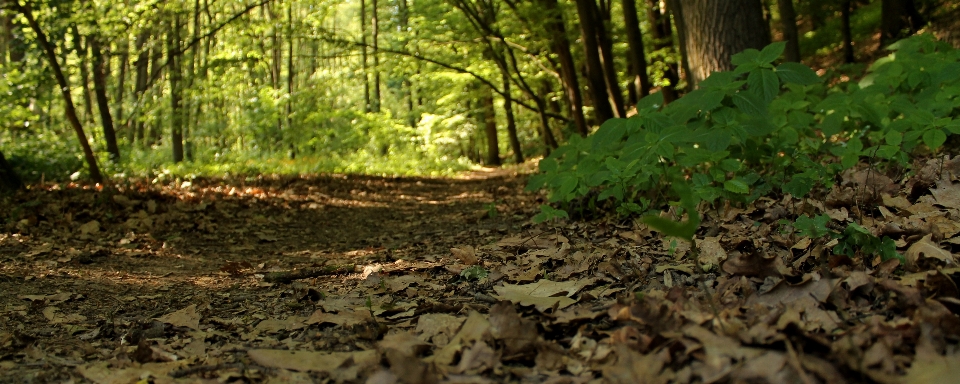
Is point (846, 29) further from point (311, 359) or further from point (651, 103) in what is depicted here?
point (311, 359)

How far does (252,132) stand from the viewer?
1788cm

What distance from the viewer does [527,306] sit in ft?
7.23

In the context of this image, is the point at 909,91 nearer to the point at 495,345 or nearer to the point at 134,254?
the point at 495,345

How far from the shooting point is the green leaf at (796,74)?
11.4 feet

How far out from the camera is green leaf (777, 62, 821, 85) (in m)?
A: 3.47

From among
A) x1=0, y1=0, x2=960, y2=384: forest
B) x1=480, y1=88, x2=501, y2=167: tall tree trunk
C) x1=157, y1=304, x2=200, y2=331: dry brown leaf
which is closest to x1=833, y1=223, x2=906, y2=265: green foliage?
x1=0, y1=0, x2=960, y2=384: forest

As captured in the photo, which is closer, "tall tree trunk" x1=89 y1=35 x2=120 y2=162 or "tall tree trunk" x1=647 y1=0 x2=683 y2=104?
"tall tree trunk" x1=89 y1=35 x2=120 y2=162

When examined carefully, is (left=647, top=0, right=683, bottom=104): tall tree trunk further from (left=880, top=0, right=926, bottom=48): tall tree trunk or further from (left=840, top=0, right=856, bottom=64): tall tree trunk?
(left=880, top=0, right=926, bottom=48): tall tree trunk

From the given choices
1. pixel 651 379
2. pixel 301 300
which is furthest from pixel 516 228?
pixel 651 379

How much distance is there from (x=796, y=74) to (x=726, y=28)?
227 cm

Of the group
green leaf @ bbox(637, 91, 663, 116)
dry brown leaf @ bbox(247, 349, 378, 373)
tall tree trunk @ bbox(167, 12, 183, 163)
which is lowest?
dry brown leaf @ bbox(247, 349, 378, 373)

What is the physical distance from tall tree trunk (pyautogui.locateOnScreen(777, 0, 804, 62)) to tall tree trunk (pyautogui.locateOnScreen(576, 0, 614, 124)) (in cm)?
298

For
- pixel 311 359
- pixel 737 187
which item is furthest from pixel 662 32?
pixel 311 359

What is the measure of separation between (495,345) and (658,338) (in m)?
0.47
